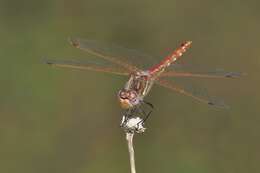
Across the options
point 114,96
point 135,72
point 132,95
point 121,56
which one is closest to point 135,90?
point 132,95

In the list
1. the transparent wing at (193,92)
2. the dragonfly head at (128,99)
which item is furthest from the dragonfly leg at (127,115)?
the transparent wing at (193,92)

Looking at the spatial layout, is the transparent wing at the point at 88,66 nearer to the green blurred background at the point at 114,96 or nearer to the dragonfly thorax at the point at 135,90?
the dragonfly thorax at the point at 135,90

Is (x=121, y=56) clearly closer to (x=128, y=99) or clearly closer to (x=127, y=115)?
(x=128, y=99)

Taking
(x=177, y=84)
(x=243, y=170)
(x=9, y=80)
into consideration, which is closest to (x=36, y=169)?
(x=9, y=80)

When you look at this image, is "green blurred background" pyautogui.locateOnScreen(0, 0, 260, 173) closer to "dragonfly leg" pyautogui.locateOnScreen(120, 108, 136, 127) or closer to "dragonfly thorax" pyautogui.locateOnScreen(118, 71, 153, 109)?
"dragonfly thorax" pyautogui.locateOnScreen(118, 71, 153, 109)

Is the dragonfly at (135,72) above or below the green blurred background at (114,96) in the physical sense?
below

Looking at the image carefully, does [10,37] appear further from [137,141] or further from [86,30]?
[137,141]
